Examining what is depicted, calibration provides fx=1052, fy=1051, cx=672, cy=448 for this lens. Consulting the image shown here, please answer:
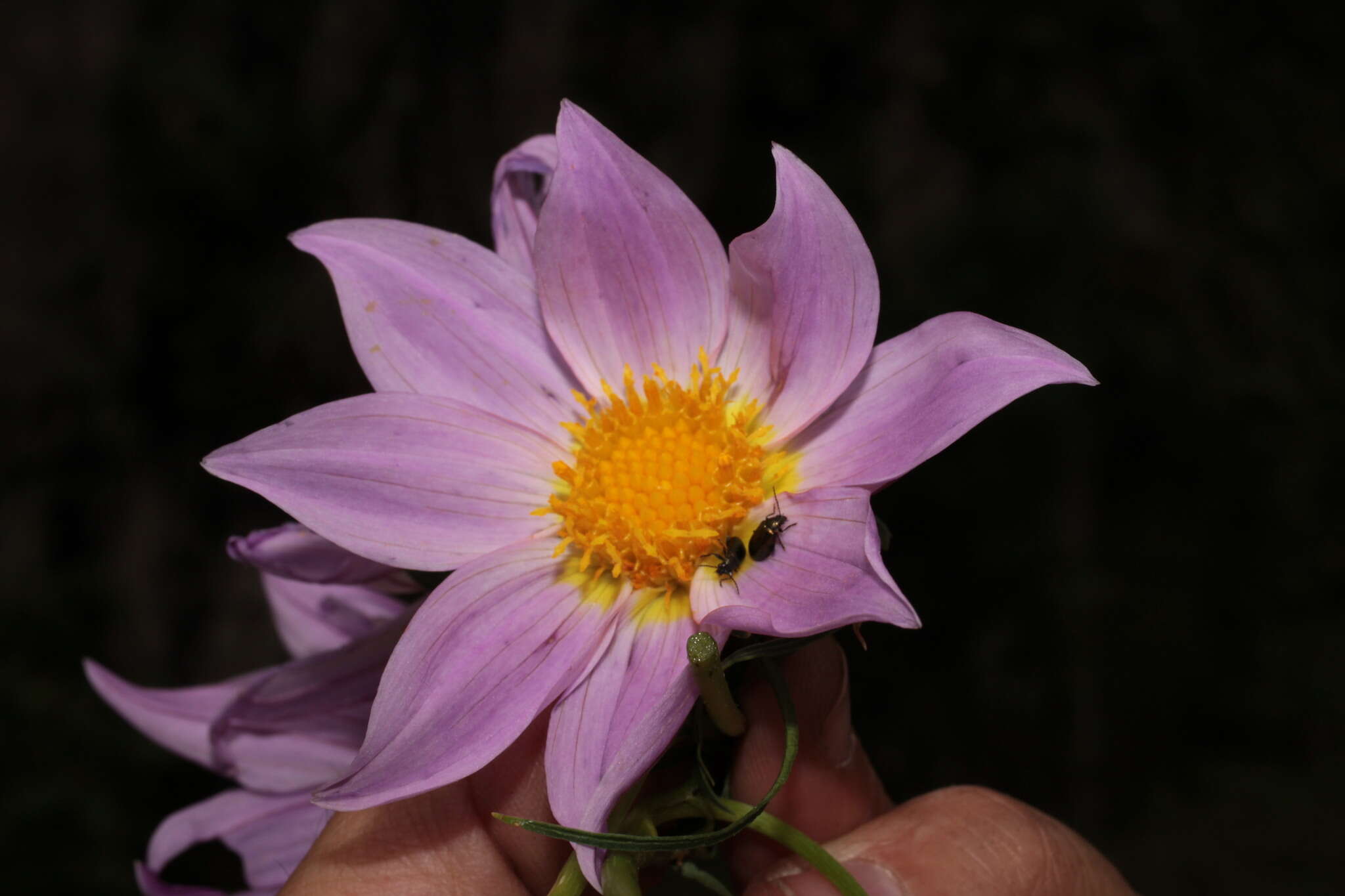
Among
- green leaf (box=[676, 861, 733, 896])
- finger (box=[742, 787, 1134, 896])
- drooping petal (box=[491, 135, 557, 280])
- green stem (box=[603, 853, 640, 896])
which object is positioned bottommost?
finger (box=[742, 787, 1134, 896])

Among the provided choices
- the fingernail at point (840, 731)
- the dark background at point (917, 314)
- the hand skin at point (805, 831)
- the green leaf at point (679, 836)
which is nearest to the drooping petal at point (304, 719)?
the hand skin at point (805, 831)

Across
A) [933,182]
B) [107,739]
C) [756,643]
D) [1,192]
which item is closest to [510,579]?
[756,643]

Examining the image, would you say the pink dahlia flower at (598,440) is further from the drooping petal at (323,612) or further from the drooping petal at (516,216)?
the drooping petal at (323,612)

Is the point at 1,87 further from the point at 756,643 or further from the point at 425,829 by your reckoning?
the point at 756,643

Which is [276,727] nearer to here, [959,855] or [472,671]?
[472,671]

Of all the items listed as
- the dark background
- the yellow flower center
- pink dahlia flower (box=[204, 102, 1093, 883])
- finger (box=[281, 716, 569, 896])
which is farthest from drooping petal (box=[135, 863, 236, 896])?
the dark background

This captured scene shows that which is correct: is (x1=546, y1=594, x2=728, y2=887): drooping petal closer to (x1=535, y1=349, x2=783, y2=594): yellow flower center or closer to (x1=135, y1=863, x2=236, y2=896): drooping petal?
(x1=535, y1=349, x2=783, y2=594): yellow flower center
